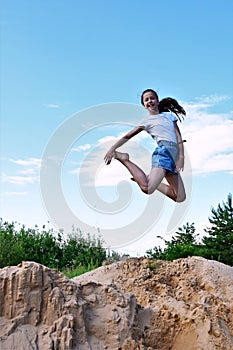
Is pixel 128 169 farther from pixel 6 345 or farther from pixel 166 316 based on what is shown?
pixel 6 345

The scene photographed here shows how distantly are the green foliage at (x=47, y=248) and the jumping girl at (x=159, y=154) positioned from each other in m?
9.57

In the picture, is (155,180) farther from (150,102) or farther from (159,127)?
(150,102)

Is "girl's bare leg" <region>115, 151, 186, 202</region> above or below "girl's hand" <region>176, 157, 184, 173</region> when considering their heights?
below

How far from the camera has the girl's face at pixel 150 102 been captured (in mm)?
6406

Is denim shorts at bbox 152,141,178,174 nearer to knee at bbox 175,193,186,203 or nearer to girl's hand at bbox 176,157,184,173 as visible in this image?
girl's hand at bbox 176,157,184,173

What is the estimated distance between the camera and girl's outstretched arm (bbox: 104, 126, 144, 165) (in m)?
5.96

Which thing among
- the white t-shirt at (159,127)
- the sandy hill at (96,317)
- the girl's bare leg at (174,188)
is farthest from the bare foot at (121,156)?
the sandy hill at (96,317)

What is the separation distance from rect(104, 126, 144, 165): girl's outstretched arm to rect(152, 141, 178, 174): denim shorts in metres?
0.30

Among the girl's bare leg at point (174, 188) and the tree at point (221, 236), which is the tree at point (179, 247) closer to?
the tree at point (221, 236)

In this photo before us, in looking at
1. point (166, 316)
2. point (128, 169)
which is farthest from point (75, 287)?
point (128, 169)

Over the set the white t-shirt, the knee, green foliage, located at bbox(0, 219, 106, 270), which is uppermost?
green foliage, located at bbox(0, 219, 106, 270)

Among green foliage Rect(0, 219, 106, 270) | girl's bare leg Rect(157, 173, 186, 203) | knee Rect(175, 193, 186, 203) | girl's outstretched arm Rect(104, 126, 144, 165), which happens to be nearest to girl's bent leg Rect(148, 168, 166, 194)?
girl's bare leg Rect(157, 173, 186, 203)

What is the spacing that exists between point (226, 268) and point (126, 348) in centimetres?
403

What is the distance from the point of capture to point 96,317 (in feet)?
16.7
